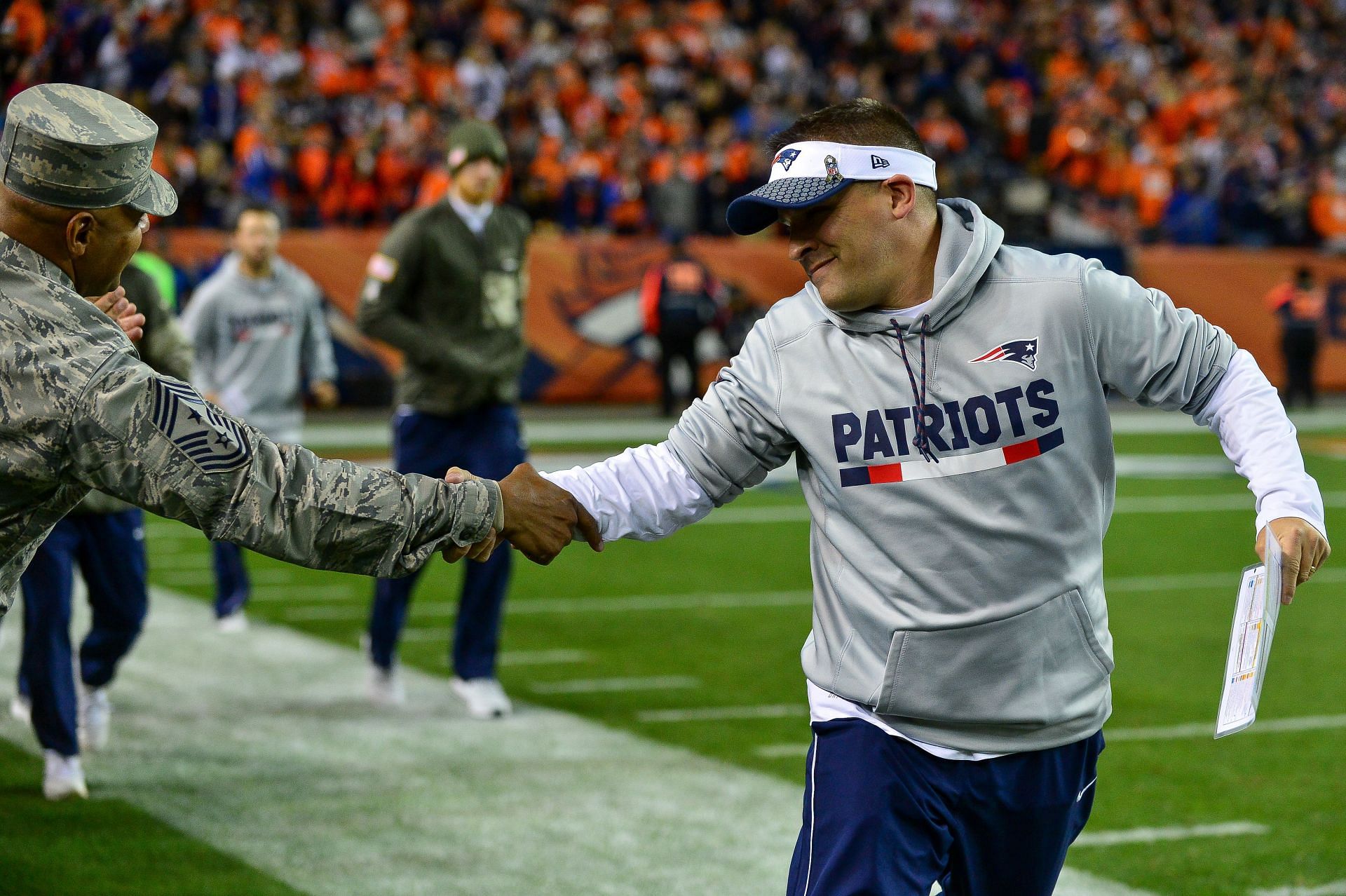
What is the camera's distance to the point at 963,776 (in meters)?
3.32

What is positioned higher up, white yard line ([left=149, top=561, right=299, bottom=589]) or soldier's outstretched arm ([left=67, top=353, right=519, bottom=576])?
soldier's outstretched arm ([left=67, top=353, right=519, bottom=576])

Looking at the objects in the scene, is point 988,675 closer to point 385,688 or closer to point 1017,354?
point 1017,354

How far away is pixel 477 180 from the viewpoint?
25.3 feet

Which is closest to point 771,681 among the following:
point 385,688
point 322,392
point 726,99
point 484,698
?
point 484,698

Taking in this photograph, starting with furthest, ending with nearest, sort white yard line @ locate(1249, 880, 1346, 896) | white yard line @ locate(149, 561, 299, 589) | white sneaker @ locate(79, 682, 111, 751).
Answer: white yard line @ locate(149, 561, 299, 589)
white sneaker @ locate(79, 682, 111, 751)
white yard line @ locate(1249, 880, 1346, 896)

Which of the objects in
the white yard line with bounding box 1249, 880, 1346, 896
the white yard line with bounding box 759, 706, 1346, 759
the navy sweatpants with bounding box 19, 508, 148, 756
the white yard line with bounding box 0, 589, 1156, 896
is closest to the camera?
the white yard line with bounding box 1249, 880, 1346, 896

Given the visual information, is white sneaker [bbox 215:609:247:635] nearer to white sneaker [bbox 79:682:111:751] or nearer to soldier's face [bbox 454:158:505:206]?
white sneaker [bbox 79:682:111:751]

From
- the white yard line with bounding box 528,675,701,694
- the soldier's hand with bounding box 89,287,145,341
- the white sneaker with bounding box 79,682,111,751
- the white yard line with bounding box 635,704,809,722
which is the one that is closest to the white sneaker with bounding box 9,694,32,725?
the white sneaker with bounding box 79,682,111,751

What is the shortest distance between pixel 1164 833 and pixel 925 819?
8.91ft

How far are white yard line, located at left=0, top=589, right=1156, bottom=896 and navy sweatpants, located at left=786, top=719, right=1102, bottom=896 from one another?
177 centimetres

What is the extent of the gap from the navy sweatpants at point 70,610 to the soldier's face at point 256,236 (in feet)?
11.2

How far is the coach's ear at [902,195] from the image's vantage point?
136 inches

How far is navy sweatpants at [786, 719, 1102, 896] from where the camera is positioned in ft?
10.7

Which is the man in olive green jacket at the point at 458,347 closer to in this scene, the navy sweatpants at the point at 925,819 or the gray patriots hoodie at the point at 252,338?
the gray patriots hoodie at the point at 252,338
